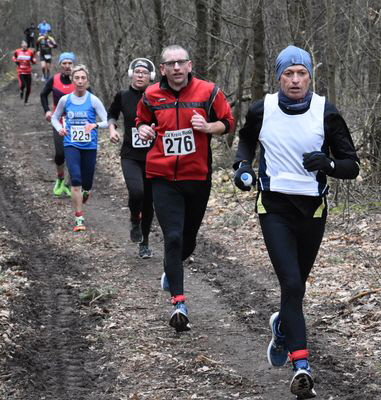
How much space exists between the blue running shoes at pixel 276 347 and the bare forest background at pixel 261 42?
5091mm

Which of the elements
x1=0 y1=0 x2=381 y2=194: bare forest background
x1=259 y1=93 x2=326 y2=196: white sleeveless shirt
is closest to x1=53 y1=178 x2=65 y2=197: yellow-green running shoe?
x1=0 y1=0 x2=381 y2=194: bare forest background

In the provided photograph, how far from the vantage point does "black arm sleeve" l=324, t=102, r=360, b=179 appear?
4.68 metres

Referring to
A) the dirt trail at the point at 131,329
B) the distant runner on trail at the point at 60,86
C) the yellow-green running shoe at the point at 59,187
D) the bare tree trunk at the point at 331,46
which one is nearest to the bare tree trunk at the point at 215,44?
the bare tree trunk at the point at 331,46

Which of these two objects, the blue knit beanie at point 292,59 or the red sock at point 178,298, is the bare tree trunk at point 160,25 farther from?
the blue knit beanie at point 292,59

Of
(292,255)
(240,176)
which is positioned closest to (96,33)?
(240,176)

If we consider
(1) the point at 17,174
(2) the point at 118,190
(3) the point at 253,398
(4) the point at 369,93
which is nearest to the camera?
(3) the point at 253,398

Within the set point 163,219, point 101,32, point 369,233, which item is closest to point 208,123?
point 163,219

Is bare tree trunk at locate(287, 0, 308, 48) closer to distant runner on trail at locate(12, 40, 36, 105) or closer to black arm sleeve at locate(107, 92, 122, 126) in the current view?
black arm sleeve at locate(107, 92, 122, 126)

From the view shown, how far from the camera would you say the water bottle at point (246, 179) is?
479cm

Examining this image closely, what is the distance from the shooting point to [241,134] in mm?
4988

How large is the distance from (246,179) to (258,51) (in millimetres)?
8381

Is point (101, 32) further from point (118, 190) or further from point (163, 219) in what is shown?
point (163, 219)

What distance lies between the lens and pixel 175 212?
6188 mm

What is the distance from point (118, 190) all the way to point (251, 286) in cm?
676
